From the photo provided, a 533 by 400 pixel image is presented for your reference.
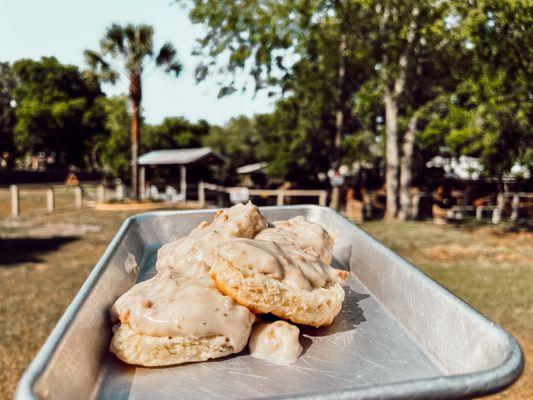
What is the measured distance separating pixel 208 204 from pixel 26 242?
40.9ft

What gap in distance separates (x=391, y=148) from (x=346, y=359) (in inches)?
648

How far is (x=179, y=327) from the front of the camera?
1386 millimetres

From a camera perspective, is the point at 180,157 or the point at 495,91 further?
the point at 180,157

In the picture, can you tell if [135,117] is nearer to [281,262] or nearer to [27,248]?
[27,248]

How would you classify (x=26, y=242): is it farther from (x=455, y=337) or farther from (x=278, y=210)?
(x=455, y=337)

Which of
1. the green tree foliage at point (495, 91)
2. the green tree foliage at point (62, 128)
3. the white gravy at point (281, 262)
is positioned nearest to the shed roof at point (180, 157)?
the green tree foliage at point (62, 128)

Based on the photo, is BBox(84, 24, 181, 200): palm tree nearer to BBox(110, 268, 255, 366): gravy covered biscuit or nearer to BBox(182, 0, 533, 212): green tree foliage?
BBox(182, 0, 533, 212): green tree foliage

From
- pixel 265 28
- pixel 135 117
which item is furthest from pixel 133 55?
pixel 265 28

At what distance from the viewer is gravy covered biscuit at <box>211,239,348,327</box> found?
1473mm

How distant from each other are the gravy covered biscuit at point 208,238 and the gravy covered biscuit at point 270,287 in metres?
0.23

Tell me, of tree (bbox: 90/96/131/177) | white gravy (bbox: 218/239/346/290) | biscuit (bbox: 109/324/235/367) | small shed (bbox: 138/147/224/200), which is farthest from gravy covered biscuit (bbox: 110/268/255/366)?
tree (bbox: 90/96/131/177)

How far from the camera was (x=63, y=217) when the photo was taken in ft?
55.6

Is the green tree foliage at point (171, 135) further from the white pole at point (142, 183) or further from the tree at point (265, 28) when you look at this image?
the tree at point (265, 28)

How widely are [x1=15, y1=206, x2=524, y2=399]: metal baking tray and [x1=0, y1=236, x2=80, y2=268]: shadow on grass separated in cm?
929
